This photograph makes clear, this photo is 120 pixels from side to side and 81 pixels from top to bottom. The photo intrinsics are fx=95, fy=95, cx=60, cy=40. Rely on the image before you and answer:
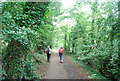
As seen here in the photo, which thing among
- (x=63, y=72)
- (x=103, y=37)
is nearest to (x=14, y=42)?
(x=63, y=72)

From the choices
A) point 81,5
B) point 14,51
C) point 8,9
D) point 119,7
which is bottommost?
point 14,51

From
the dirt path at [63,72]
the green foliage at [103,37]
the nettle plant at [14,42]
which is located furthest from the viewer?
the dirt path at [63,72]

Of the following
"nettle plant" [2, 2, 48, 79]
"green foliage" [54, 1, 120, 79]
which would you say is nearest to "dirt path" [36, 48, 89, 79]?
"green foliage" [54, 1, 120, 79]

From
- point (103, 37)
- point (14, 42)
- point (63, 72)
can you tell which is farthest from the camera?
point (63, 72)

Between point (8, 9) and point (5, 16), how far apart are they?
0.97 m

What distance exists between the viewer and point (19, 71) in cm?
344

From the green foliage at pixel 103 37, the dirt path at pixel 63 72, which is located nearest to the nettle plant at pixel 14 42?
the dirt path at pixel 63 72

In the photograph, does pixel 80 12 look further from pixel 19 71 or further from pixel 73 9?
pixel 19 71

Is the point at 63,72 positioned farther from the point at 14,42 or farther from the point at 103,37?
the point at 14,42

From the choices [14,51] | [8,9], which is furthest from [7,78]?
[8,9]

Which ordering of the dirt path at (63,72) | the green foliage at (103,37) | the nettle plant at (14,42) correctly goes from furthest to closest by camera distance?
the dirt path at (63,72), the green foliage at (103,37), the nettle plant at (14,42)

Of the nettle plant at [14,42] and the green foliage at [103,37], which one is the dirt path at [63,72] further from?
the nettle plant at [14,42]

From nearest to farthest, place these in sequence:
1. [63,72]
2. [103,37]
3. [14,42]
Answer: [14,42] → [103,37] → [63,72]

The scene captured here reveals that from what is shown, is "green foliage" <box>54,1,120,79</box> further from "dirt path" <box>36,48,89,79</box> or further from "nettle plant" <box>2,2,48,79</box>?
"nettle plant" <box>2,2,48,79</box>
